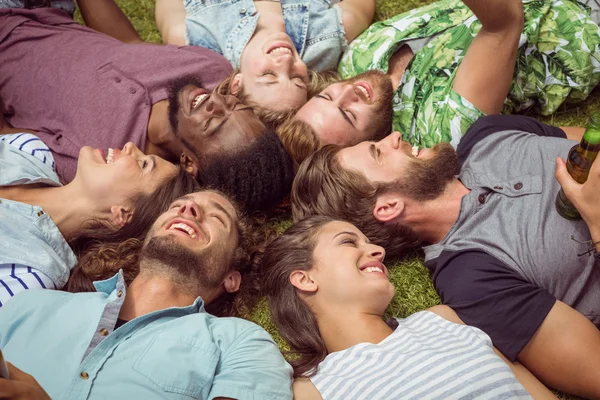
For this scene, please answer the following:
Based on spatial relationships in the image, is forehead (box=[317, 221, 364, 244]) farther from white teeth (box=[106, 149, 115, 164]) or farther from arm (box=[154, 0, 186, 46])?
arm (box=[154, 0, 186, 46])

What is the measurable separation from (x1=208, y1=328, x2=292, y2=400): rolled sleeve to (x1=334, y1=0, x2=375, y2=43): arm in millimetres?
3026

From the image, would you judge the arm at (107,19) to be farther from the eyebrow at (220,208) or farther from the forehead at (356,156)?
the forehead at (356,156)

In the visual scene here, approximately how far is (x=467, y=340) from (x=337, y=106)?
6.65 ft

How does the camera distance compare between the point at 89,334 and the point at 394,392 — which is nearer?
the point at 394,392

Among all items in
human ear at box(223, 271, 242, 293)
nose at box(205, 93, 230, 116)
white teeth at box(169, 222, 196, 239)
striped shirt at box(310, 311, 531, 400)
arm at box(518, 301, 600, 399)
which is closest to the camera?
striped shirt at box(310, 311, 531, 400)

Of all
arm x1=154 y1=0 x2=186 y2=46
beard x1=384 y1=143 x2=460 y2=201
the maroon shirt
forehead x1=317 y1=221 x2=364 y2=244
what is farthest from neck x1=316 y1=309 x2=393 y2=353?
arm x1=154 y1=0 x2=186 y2=46

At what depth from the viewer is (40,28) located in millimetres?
5000

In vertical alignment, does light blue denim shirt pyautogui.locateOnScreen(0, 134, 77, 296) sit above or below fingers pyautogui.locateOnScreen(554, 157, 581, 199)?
below

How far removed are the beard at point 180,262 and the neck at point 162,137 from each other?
1089 mm

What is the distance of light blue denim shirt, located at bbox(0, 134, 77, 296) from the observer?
142 inches

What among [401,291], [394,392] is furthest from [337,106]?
[394,392]

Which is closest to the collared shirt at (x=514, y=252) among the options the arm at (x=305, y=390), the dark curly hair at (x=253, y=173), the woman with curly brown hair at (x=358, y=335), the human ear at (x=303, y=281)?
the woman with curly brown hair at (x=358, y=335)

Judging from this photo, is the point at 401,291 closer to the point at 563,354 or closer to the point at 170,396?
the point at 563,354

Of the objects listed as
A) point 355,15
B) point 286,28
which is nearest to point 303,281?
point 286,28
